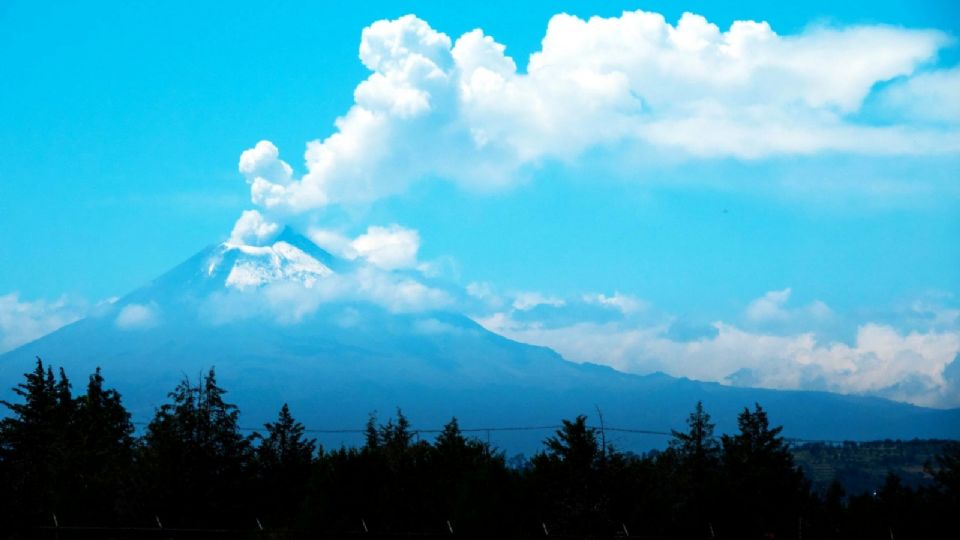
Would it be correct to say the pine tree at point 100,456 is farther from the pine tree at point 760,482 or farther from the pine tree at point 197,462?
the pine tree at point 760,482

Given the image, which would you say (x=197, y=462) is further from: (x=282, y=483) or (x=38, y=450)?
(x=38, y=450)

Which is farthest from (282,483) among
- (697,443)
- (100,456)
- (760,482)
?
(697,443)

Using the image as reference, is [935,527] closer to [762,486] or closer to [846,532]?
[846,532]

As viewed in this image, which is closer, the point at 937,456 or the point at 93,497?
the point at 93,497

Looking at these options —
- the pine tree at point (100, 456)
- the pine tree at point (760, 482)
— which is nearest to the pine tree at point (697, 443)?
the pine tree at point (760, 482)

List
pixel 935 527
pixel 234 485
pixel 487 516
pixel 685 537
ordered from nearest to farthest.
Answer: pixel 487 516, pixel 234 485, pixel 685 537, pixel 935 527

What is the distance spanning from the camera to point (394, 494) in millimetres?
59406

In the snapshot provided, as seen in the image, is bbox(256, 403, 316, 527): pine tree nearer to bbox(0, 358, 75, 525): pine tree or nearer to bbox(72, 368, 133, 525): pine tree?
bbox(72, 368, 133, 525): pine tree

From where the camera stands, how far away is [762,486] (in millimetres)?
75250

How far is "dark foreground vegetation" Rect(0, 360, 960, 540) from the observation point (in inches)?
2104

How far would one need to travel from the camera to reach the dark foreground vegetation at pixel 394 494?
53.4m

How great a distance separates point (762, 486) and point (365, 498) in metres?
30.2

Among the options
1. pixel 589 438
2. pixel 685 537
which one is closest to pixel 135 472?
pixel 589 438

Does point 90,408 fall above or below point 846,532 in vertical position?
above
